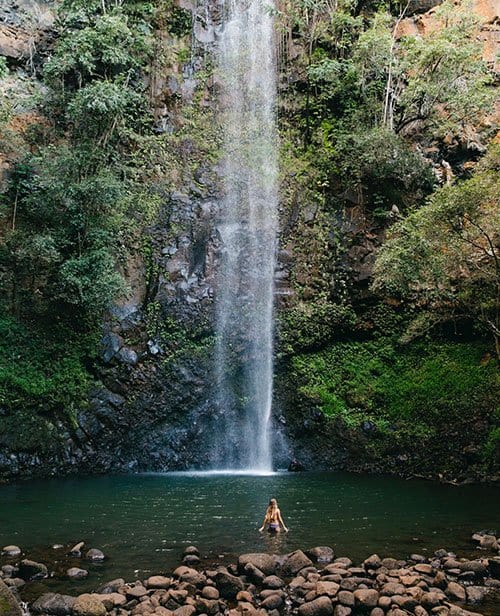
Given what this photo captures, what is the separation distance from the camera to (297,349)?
824 inches

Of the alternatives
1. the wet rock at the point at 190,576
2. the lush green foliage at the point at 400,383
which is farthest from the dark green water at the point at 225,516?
the lush green foliage at the point at 400,383

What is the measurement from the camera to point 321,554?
9.15 metres

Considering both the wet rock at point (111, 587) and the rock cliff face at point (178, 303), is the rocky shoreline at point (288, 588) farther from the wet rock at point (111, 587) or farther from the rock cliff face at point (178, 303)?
the rock cliff face at point (178, 303)

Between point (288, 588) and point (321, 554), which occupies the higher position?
point (321, 554)

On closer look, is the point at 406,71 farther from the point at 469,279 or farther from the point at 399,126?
the point at 469,279

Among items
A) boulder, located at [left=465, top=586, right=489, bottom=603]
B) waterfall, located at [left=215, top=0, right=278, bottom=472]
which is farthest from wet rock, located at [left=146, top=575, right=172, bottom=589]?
waterfall, located at [left=215, top=0, right=278, bottom=472]

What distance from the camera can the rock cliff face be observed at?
61.3 feet

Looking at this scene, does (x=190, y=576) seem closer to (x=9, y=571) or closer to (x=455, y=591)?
(x=9, y=571)

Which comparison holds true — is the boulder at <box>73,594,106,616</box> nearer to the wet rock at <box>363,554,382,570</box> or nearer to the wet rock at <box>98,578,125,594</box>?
the wet rock at <box>98,578,125,594</box>

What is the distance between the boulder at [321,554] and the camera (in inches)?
357

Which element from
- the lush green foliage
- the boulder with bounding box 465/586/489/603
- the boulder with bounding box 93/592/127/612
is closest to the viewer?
the boulder with bounding box 93/592/127/612

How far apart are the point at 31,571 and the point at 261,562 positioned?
3446mm

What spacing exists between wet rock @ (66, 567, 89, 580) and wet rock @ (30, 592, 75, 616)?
898 mm

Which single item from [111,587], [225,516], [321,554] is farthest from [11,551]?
[321,554]
